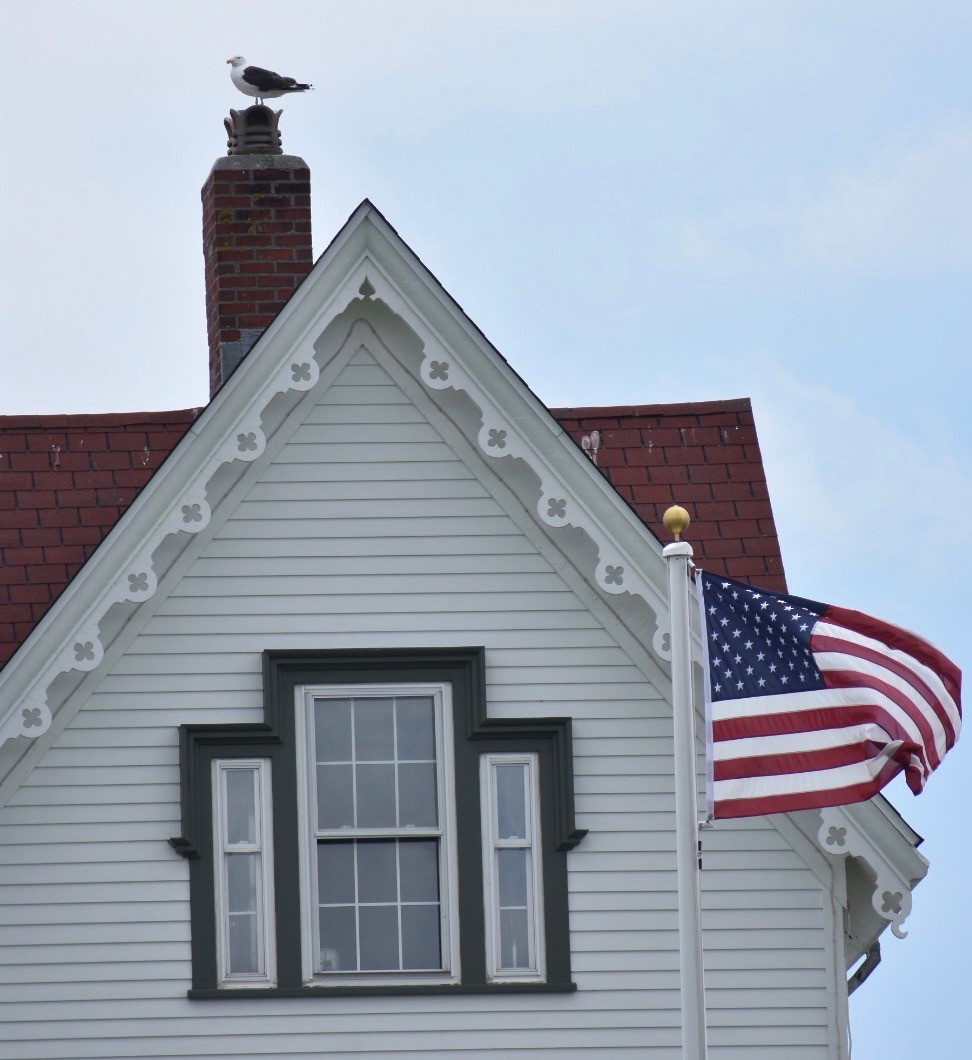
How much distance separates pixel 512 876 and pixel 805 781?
8.02 feet

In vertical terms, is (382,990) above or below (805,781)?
below

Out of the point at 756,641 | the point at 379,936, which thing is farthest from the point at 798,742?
the point at 379,936

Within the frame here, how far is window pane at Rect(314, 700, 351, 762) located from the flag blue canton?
8.70 feet

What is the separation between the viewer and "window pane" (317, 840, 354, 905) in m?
12.2

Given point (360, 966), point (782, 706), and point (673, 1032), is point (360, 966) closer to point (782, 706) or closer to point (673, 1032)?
point (673, 1032)

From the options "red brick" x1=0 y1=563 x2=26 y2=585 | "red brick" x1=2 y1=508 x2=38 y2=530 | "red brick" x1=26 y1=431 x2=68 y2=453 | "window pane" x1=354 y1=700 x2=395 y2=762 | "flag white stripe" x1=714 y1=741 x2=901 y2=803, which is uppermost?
"red brick" x1=26 y1=431 x2=68 y2=453

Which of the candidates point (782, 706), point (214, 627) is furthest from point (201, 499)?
point (782, 706)

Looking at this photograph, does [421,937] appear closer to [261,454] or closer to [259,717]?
[259,717]

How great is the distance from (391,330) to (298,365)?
77 cm

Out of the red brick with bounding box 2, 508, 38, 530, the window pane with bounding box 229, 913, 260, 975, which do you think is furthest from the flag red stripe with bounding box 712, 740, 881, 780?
the red brick with bounding box 2, 508, 38, 530

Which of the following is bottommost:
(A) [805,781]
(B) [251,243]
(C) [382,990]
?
(C) [382,990]

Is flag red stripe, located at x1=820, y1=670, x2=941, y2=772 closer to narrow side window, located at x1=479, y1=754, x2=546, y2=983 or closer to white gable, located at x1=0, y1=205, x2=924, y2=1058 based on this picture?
white gable, located at x1=0, y1=205, x2=924, y2=1058

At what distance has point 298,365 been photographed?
1224 centimetres

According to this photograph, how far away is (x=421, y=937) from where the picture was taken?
12.2m
